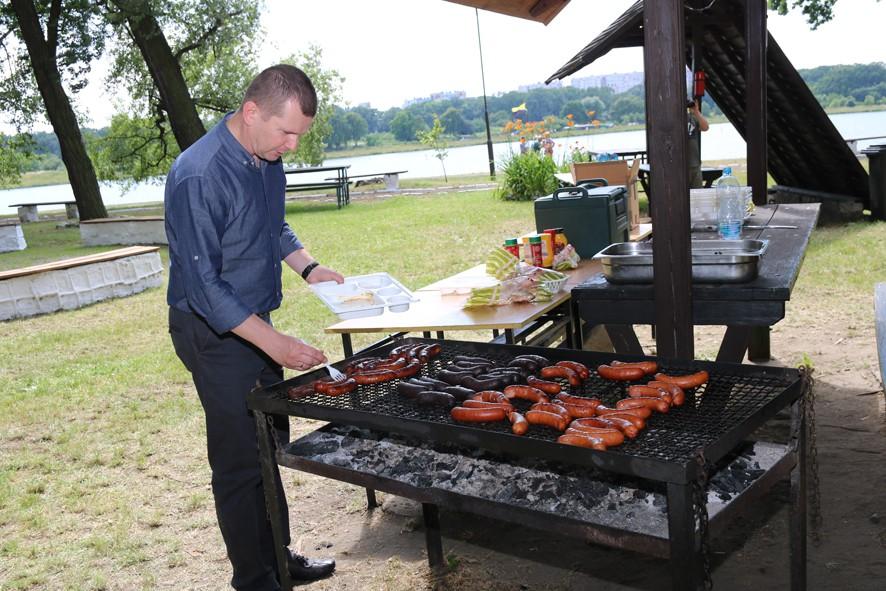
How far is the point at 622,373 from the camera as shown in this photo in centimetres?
276

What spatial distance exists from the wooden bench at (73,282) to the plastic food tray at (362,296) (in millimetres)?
7885

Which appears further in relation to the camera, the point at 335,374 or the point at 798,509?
the point at 335,374

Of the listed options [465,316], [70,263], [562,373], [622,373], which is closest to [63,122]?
[70,263]

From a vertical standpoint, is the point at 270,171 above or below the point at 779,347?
above

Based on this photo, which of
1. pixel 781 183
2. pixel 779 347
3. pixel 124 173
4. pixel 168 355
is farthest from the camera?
pixel 124 173

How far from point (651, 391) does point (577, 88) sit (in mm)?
39480

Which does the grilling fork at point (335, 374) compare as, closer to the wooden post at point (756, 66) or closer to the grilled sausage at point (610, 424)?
the grilled sausage at point (610, 424)

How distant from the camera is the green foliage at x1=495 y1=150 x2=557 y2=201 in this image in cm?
1712

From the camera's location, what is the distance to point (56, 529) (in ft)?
14.6

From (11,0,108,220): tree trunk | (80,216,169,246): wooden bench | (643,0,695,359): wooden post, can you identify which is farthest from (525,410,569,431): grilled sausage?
(11,0,108,220): tree trunk

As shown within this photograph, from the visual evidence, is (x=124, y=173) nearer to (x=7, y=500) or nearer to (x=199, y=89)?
(x=199, y=89)

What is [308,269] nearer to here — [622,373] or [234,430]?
[234,430]

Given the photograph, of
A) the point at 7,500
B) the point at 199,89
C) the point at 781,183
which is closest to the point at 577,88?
the point at 199,89

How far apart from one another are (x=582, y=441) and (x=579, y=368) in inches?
27.1
